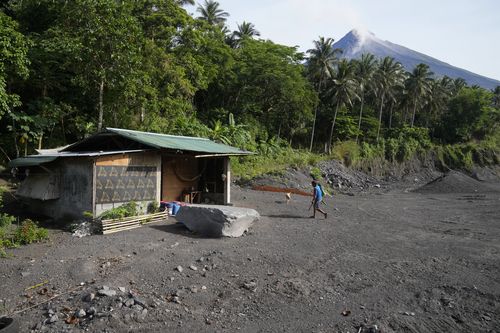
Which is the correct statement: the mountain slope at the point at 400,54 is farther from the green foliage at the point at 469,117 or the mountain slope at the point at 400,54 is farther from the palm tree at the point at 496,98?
the green foliage at the point at 469,117

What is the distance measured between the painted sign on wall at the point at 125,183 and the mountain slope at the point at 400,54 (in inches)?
5526

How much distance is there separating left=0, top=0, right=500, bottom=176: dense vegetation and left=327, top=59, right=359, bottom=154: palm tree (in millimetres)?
128

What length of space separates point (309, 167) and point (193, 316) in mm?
24418

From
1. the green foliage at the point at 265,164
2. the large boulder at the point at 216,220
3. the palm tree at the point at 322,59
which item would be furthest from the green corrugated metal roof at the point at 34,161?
the palm tree at the point at 322,59

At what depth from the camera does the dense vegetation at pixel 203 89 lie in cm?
1708

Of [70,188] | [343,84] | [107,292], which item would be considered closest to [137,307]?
[107,292]

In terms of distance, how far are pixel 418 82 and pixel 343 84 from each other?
12.7 meters

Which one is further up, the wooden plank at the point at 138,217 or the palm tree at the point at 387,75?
the palm tree at the point at 387,75

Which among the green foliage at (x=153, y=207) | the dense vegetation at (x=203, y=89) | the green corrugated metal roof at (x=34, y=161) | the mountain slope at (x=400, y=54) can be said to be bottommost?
the green foliage at (x=153, y=207)

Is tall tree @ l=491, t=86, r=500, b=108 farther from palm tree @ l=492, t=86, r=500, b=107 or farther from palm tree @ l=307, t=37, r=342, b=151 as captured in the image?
palm tree @ l=307, t=37, r=342, b=151

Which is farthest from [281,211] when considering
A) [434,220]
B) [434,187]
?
[434,187]

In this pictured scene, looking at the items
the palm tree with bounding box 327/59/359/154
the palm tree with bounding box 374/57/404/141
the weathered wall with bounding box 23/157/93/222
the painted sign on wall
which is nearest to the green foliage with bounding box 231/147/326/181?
the palm tree with bounding box 327/59/359/154

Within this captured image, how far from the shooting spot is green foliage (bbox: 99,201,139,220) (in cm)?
1114

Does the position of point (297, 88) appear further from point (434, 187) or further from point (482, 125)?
point (482, 125)
